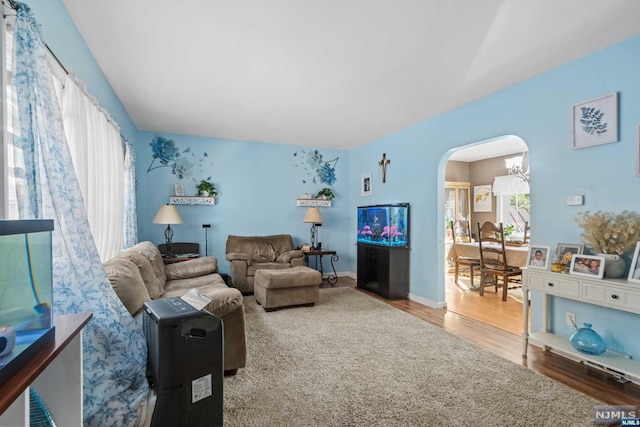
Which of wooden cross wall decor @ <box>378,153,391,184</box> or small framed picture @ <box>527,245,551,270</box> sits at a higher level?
wooden cross wall decor @ <box>378,153,391,184</box>

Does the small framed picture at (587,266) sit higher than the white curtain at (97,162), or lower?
lower

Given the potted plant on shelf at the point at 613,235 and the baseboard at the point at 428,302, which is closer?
the potted plant on shelf at the point at 613,235

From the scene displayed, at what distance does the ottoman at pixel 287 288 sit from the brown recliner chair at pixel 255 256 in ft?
2.12

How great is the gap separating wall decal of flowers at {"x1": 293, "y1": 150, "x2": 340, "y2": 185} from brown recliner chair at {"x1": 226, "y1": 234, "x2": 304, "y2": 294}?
1.25 metres

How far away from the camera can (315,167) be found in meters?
5.82

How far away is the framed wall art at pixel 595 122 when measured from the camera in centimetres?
231

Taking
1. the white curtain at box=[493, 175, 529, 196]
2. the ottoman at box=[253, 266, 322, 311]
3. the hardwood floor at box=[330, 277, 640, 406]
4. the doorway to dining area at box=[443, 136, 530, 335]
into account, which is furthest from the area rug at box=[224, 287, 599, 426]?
the white curtain at box=[493, 175, 529, 196]

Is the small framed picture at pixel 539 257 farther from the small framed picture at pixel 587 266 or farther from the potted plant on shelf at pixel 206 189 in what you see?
the potted plant on shelf at pixel 206 189

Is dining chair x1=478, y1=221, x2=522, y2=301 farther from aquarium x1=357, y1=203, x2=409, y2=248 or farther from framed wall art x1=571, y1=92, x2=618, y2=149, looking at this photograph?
framed wall art x1=571, y1=92, x2=618, y2=149

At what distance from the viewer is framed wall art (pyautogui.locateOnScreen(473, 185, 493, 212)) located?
675cm

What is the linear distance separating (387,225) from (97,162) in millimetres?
3570

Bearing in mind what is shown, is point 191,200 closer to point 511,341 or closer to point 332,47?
point 332,47

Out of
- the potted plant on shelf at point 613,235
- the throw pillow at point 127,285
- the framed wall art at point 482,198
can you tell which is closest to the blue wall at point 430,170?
the potted plant on shelf at point 613,235

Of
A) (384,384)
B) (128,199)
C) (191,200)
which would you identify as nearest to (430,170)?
(384,384)
